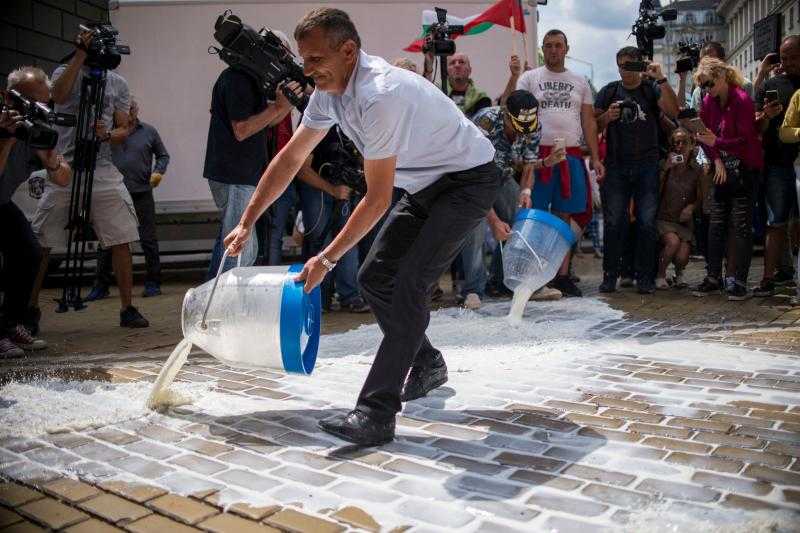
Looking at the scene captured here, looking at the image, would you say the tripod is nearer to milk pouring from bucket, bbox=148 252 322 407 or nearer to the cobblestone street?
the cobblestone street

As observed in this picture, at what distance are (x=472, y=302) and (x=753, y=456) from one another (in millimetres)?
3690

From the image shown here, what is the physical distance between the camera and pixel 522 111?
19.9ft

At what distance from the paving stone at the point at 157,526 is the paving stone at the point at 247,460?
1.56 feet

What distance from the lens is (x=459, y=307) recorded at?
652 cm

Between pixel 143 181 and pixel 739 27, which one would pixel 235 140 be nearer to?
pixel 143 181

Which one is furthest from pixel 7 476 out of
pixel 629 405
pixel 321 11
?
pixel 629 405

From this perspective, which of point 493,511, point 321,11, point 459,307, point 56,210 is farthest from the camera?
point 459,307

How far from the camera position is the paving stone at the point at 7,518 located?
2.40 m

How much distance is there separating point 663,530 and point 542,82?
17.7 feet

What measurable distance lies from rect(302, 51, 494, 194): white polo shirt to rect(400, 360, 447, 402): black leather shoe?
35.7 inches

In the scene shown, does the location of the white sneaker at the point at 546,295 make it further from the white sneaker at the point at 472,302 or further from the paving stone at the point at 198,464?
the paving stone at the point at 198,464

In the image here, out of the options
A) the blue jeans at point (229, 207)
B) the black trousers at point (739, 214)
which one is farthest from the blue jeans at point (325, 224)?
the black trousers at point (739, 214)

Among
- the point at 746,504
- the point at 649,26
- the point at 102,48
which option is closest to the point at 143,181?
the point at 102,48

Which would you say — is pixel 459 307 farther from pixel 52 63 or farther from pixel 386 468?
pixel 52 63
